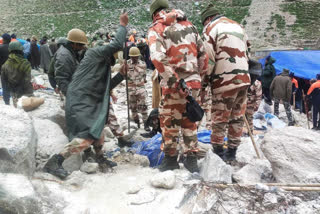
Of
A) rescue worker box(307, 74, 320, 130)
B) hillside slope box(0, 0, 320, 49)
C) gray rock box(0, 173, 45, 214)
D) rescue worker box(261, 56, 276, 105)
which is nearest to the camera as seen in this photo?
gray rock box(0, 173, 45, 214)

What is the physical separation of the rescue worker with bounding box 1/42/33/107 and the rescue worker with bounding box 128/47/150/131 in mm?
2310

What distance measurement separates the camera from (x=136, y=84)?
6.94 m

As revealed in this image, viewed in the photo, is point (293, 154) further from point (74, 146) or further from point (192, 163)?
point (74, 146)

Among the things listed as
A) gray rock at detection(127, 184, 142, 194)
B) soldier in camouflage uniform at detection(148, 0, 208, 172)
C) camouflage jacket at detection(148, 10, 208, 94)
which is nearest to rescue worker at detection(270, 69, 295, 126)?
soldier in camouflage uniform at detection(148, 0, 208, 172)

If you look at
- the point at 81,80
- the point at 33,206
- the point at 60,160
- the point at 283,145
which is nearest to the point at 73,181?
the point at 60,160

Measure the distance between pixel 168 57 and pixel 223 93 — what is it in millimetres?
893

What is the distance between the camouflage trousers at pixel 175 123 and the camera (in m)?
3.15

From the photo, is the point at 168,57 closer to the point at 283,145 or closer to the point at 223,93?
the point at 223,93

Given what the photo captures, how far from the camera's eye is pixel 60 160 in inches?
126

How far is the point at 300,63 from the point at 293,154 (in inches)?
411

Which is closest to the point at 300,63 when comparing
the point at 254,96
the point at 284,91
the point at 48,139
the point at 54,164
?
the point at 284,91

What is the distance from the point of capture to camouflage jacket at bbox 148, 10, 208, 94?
9.86 feet

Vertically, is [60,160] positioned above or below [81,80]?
below

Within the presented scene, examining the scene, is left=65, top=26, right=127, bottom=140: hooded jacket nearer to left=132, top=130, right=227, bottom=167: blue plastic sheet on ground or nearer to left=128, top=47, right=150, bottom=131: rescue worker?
left=132, top=130, right=227, bottom=167: blue plastic sheet on ground
